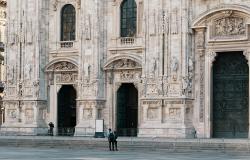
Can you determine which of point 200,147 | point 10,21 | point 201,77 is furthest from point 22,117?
point 200,147

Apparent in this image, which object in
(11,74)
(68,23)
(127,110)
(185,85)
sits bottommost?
(127,110)

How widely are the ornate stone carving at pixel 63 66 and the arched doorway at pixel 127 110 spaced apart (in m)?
3.86

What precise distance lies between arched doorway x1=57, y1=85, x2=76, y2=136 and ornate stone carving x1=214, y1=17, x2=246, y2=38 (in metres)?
11.9

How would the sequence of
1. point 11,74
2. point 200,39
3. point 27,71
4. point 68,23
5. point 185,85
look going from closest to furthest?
point 185,85, point 200,39, point 27,71, point 68,23, point 11,74

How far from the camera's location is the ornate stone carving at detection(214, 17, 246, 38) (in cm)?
4250

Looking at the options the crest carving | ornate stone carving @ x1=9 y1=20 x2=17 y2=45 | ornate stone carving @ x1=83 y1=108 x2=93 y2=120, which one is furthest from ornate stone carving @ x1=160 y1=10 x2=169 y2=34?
ornate stone carving @ x1=9 y1=20 x2=17 y2=45

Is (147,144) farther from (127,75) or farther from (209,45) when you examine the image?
(127,75)

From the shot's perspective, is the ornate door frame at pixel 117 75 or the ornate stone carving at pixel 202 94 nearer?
the ornate stone carving at pixel 202 94

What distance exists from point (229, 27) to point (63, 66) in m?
12.5

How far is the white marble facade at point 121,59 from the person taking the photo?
43.3 meters

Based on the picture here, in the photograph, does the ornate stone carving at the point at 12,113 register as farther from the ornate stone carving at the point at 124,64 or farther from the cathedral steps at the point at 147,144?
the ornate stone carving at the point at 124,64

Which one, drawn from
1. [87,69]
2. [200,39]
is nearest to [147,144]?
[200,39]

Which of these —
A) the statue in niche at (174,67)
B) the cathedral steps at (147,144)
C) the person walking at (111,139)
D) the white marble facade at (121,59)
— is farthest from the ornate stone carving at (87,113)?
the person walking at (111,139)

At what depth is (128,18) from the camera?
47.1 metres
